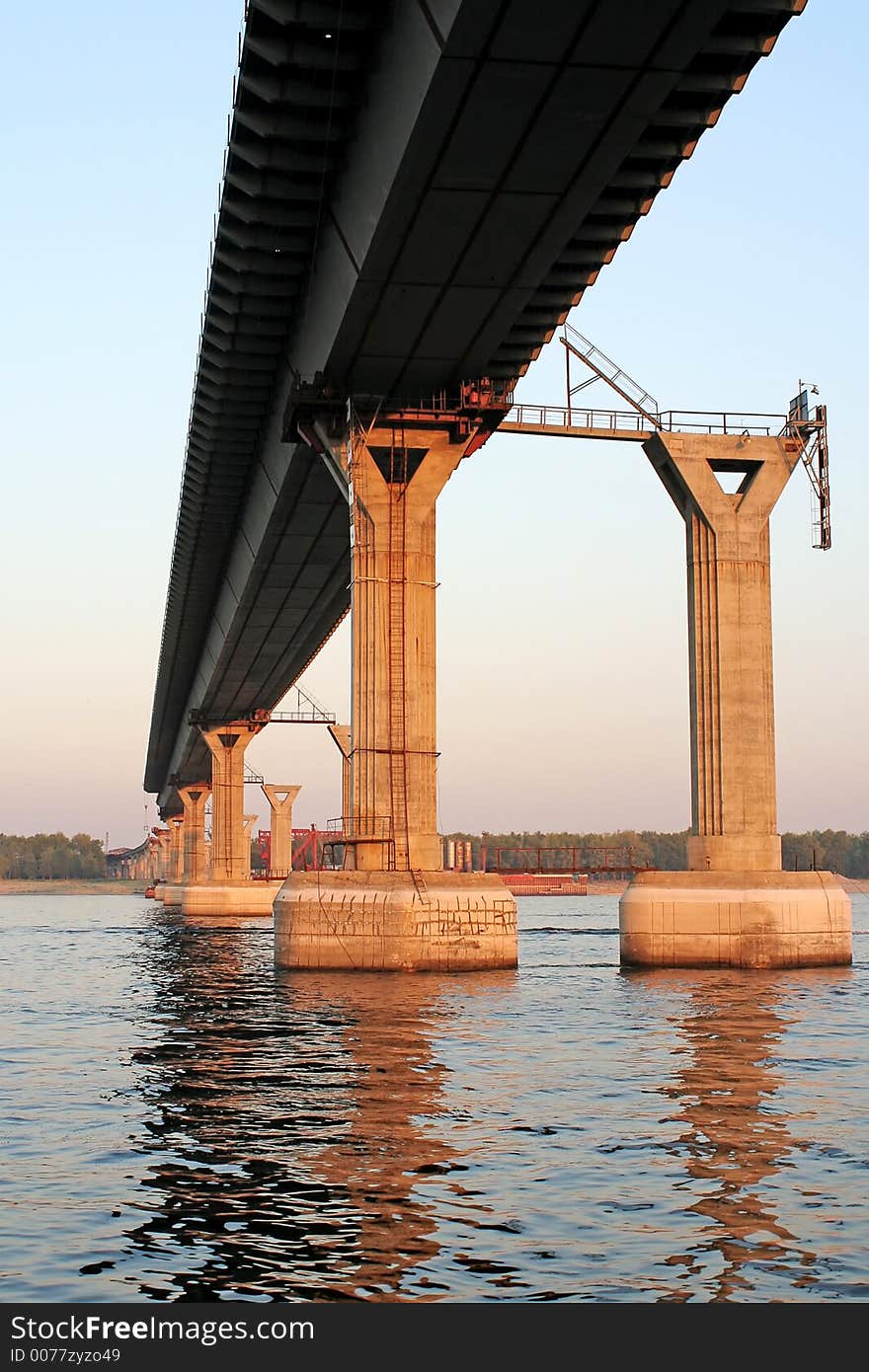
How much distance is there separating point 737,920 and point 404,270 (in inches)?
750

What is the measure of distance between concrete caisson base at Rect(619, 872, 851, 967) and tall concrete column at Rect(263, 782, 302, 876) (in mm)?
111601

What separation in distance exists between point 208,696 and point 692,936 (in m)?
62.6

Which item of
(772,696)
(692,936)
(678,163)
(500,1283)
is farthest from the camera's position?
(772,696)

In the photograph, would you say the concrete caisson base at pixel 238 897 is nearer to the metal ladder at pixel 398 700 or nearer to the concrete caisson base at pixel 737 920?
the metal ladder at pixel 398 700

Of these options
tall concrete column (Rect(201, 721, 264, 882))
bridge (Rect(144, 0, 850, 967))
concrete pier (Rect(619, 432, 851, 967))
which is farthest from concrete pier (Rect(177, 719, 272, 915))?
concrete pier (Rect(619, 432, 851, 967))

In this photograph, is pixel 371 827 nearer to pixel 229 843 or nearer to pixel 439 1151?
pixel 439 1151

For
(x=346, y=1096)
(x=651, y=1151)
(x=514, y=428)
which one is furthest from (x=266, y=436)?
(x=651, y=1151)

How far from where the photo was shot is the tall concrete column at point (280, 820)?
151 metres

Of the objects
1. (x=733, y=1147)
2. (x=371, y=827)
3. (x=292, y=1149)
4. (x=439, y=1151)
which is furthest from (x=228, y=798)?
(x=733, y=1147)

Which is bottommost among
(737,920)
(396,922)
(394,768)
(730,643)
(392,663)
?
(737,920)

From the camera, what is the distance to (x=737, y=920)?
131 feet

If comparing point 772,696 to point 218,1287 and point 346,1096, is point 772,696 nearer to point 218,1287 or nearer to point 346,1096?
point 346,1096

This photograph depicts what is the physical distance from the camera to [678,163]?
3077 centimetres

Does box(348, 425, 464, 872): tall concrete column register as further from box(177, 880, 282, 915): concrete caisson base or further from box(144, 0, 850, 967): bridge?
box(177, 880, 282, 915): concrete caisson base
